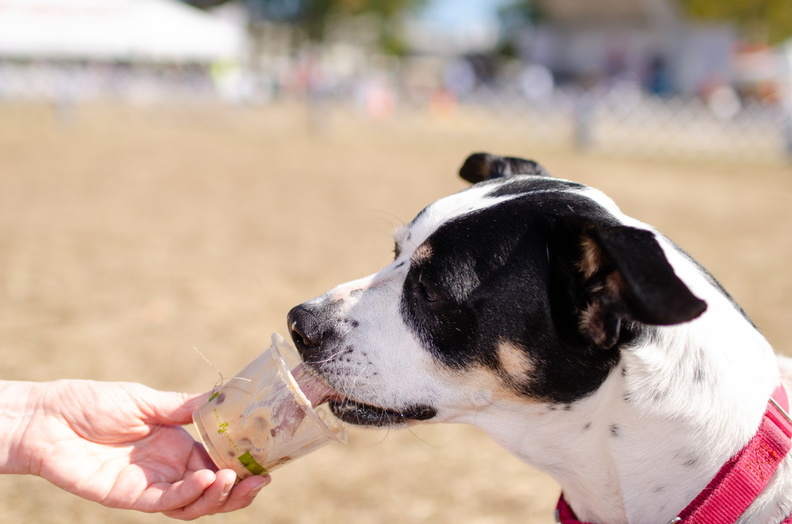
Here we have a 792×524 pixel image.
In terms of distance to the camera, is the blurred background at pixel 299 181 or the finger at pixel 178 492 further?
the blurred background at pixel 299 181

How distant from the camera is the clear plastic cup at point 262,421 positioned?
6.74 feet

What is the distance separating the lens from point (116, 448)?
234 centimetres

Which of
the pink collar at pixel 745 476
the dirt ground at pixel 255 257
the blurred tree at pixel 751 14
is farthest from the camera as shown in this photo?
the blurred tree at pixel 751 14

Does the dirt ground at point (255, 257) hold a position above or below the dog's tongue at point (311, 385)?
below

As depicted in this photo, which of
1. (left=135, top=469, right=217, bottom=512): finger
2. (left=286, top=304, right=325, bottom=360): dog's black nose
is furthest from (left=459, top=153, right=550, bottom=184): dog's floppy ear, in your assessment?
(left=135, top=469, right=217, bottom=512): finger

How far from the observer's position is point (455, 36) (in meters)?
78.7

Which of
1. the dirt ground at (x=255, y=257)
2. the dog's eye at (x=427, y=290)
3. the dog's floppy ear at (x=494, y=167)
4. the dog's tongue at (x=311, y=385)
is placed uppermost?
the dog's floppy ear at (x=494, y=167)

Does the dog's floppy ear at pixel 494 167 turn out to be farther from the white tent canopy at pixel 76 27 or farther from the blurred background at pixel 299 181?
the white tent canopy at pixel 76 27

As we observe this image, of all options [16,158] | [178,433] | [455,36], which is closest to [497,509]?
[178,433]

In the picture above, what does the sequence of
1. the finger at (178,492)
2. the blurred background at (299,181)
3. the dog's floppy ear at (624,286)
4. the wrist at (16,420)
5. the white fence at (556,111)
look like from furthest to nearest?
the white fence at (556,111)
the blurred background at (299,181)
the wrist at (16,420)
the finger at (178,492)
the dog's floppy ear at (624,286)

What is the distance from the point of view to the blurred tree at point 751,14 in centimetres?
2728

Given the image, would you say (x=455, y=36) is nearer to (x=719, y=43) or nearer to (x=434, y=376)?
(x=719, y=43)

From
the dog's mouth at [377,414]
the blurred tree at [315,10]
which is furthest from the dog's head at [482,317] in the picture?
the blurred tree at [315,10]

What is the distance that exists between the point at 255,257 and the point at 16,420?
519 cm
